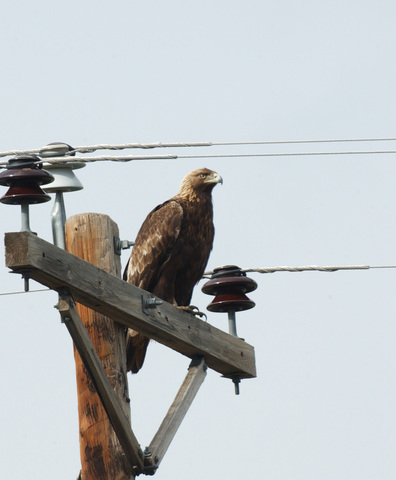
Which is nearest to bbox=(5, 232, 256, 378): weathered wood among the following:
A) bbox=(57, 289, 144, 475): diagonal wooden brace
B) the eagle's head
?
bbox=(57, 289, 144, 475): diagonal wooden brace

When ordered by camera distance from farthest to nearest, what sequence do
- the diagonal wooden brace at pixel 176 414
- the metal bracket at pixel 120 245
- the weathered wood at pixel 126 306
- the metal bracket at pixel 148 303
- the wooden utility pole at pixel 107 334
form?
1. the metal bracket at pixel 120 245
2. the metal bracket at pixel 148 303
3. the diagonal wooden brace at pixel 176 414
4. the wooden utility pole at pixel 107 334
5. the weathered wood at pixel 126 306

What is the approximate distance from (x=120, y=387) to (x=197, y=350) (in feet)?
2.50

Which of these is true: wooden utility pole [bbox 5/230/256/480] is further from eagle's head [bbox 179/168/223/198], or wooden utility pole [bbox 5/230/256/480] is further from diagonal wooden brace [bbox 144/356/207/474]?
eagle's head [bbox 179/168/223/198]

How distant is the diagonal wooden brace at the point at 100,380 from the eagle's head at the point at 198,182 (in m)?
3.50

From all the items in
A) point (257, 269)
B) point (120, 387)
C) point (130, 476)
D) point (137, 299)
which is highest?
point (257, 269)

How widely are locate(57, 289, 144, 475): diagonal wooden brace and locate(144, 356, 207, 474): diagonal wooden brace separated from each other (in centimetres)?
8

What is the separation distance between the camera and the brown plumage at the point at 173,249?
28.0 feet

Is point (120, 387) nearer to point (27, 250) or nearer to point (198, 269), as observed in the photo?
point (27, 250)

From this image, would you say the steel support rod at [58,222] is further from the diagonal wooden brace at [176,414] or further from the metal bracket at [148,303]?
the diagonal wooden brace at [176,414]

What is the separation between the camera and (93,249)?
645cm

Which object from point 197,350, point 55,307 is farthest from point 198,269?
point 55,307

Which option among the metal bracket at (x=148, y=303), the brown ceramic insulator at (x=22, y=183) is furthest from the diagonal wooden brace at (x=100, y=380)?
the metal bracket at (x=148, y=303)

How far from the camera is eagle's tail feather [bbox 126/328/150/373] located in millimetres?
7449

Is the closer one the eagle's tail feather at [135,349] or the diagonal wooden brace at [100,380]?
the diagonal wooden brace at [100,380]
